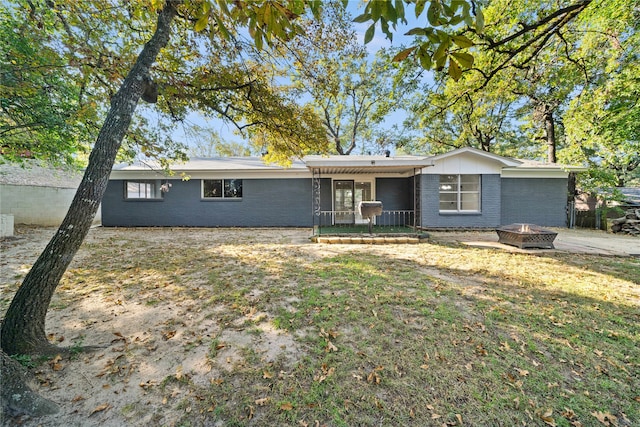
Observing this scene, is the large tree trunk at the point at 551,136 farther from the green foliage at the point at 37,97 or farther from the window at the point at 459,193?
the green foliage at the point at 37,97

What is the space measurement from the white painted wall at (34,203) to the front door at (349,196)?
14505mm

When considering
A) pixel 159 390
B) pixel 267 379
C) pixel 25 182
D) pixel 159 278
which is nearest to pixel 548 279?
pixel 267 379

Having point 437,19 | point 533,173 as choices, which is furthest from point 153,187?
point 533,173

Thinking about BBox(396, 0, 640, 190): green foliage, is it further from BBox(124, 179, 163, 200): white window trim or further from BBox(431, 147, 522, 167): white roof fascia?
BBox(124, 179, 163, 200): white window trim

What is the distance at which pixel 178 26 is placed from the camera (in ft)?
15.0

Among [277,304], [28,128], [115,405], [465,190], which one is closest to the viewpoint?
[115,405]

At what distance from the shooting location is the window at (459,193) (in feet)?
36.1

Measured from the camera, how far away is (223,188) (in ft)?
39.0

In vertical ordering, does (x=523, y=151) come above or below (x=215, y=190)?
above

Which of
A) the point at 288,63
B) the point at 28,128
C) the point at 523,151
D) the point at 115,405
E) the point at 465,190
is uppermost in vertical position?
the point at 523,151

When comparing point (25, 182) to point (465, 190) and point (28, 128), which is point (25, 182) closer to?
point (28, 128)

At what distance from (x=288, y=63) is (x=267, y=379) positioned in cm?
530

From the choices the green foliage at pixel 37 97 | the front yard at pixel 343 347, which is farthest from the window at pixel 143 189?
the front yard at pixel 343 347

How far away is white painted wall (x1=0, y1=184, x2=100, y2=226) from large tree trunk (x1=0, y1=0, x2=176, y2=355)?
14.2 m
